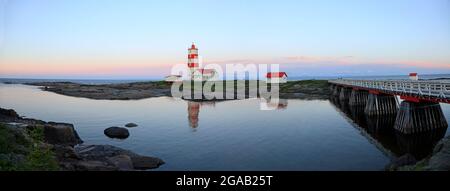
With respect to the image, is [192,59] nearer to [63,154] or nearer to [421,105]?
[421,105]

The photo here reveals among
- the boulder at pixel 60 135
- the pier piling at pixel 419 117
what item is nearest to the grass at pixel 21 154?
the boulder at pixel 60 135

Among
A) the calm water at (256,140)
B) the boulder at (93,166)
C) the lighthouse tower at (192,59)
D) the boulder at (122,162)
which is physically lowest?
the calm water at (256,140)

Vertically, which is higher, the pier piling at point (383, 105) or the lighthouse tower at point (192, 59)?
the lighthouse tower at point (192, 59)

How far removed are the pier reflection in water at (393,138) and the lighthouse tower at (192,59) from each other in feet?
260

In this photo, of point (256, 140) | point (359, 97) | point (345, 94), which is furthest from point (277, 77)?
point (256, 140)

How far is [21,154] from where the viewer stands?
14867 millimetres

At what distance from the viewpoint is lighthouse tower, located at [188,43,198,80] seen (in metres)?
109

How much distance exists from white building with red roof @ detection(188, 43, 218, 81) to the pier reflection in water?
79.7 metres

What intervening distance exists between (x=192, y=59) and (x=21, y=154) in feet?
322

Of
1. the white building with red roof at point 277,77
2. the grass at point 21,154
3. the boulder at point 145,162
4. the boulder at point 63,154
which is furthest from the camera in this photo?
the white building with red roof at point 277,77

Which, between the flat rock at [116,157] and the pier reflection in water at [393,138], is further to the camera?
the pier reflection in water at [393,138]

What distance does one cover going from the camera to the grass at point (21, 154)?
12.3m

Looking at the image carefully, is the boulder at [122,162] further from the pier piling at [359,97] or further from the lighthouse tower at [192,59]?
the lighthouse tower at [192,59]
